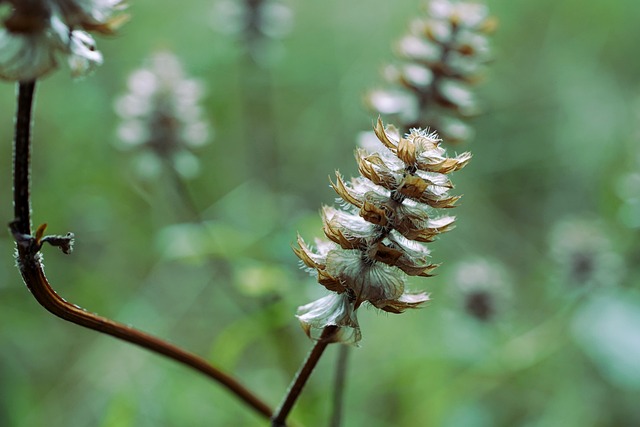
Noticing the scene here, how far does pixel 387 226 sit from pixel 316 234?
1.03 metres

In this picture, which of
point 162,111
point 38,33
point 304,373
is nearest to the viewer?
point 38,33

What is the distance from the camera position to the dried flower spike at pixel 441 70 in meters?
1.22

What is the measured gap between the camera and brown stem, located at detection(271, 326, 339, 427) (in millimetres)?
767

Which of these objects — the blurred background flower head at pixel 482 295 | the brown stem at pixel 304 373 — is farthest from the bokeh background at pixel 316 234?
the brown stem at pixel 304 373

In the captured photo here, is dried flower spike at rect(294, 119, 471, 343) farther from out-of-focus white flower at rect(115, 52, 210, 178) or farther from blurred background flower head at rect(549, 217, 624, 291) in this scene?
blurred background flower head at rect(549, 217, 624, 291)

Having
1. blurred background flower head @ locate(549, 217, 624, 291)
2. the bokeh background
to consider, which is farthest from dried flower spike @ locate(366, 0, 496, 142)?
blurred background flower head @ locate(549, 217, 624, 291)

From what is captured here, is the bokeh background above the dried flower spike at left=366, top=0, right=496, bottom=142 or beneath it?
beneath

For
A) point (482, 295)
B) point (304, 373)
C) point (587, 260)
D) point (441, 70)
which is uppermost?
point (441, 70)

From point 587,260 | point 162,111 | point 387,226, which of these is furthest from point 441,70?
point 587,260

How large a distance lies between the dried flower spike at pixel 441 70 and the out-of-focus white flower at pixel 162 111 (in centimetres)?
57

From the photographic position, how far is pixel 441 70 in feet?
4.02

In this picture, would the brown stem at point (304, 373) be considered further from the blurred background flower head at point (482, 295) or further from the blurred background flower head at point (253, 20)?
the blurred background flower head at point (253, 20)

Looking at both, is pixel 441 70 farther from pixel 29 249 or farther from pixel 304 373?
pixel 29 249

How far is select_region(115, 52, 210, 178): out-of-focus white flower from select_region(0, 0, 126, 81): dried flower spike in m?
1.01
